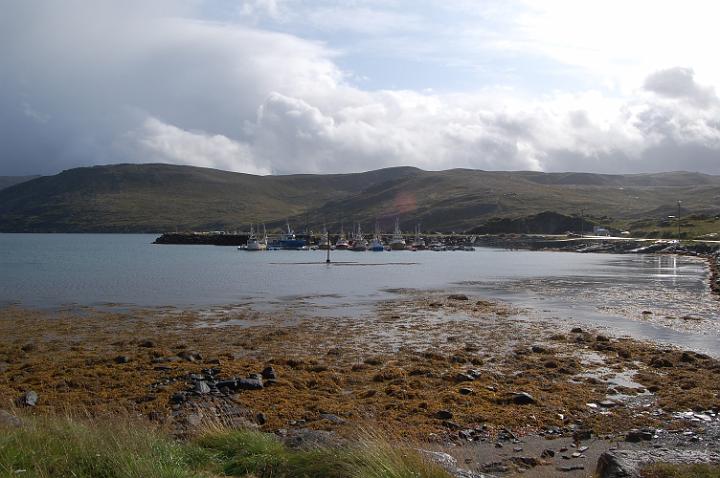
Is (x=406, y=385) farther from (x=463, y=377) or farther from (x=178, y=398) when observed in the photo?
(x=178, y=398)

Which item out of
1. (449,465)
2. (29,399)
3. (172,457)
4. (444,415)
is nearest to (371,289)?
(444,415)

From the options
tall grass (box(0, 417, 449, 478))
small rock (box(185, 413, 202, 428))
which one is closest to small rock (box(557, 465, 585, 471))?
tall grass (box(0, 417, 449, 478))

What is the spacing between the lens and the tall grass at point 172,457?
8281mm

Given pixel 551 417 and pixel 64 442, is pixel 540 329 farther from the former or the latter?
pixel 64 442

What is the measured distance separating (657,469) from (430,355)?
1400 cm

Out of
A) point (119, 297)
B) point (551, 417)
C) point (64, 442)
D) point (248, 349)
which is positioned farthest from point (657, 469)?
point (119, 297)

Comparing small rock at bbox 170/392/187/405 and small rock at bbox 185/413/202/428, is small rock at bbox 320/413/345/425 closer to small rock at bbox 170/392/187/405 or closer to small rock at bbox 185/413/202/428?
small rock at bbox 185/413/202/428

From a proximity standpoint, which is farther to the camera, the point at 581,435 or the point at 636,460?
the point at 581,435

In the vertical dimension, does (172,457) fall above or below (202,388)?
above

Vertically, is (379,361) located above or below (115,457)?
below

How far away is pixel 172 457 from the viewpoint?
29.6 ft

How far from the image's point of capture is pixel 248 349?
26312 millimetres

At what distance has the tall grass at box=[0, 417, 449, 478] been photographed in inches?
326

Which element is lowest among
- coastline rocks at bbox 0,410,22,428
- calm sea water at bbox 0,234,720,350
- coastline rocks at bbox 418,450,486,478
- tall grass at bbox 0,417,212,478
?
calm sea water at bbox 0,234,720,350
